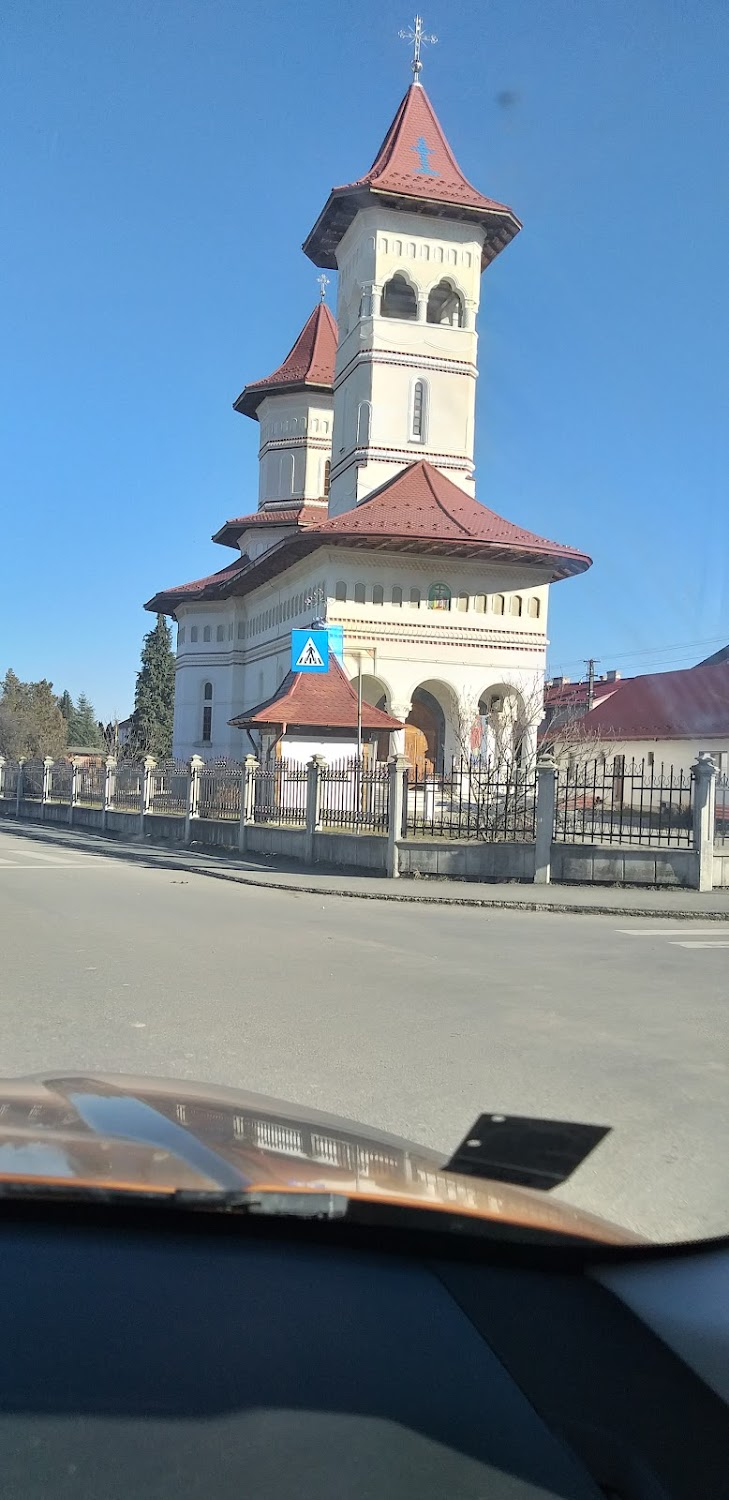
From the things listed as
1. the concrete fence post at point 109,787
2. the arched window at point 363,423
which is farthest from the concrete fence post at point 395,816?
the arched window at point 363,423

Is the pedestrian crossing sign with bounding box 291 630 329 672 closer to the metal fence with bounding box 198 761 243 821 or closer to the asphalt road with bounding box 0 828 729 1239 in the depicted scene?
the metal fence with bounding box 198 761 243 821

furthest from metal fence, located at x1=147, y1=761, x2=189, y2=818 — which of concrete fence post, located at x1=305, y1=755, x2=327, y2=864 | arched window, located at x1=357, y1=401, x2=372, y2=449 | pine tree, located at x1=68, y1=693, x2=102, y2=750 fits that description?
pine tree, located at x1=68, y1=693, x2=102, y2=750

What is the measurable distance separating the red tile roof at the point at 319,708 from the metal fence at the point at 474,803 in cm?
1204

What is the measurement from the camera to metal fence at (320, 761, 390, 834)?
20031mm

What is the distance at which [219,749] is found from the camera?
57.6m

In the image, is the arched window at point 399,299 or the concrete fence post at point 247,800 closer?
the concrete fence post at point 247,800

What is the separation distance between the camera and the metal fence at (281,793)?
73.7ft

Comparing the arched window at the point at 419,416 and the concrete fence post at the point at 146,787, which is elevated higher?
the arched window at the point at 419,416

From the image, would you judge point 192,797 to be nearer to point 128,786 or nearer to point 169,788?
point 169,788

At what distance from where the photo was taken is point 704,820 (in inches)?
696

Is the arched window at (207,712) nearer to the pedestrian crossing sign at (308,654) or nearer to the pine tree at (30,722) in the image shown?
the pine tree at (30,722)

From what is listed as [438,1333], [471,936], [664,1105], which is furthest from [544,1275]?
[471,936]

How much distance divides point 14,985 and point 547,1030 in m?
3.83

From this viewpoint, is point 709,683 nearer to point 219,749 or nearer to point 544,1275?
point 219,749
